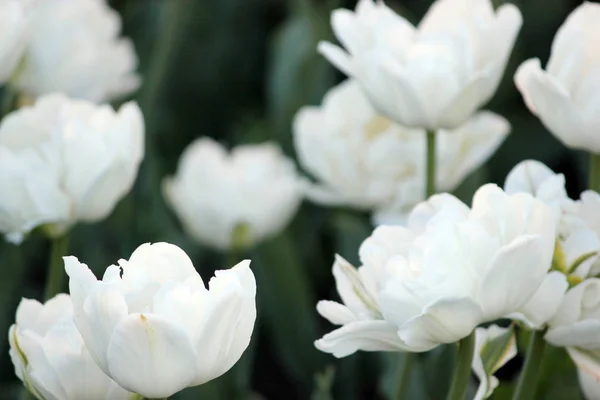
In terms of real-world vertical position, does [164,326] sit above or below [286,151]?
above

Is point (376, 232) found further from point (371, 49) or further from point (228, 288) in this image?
point (371, 49)

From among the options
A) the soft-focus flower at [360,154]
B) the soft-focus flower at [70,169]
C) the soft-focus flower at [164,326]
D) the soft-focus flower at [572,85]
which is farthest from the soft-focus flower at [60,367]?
the soft-focus flower at [360,154]

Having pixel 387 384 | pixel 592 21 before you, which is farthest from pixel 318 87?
pixel 592 21

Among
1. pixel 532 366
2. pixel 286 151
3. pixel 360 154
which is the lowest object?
pixel 286 151

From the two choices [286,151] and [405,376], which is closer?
[405,376]

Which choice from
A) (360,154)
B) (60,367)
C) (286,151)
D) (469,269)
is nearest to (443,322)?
(469,269)

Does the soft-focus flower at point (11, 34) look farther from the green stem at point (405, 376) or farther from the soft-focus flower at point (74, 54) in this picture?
the green stem at point (405, 376)

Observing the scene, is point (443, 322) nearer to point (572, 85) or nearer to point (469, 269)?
point (469, 269)

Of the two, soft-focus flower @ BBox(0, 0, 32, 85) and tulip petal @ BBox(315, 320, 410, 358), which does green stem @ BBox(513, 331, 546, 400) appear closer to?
tulip petal @ BBox(315, 320, 410, 358)
